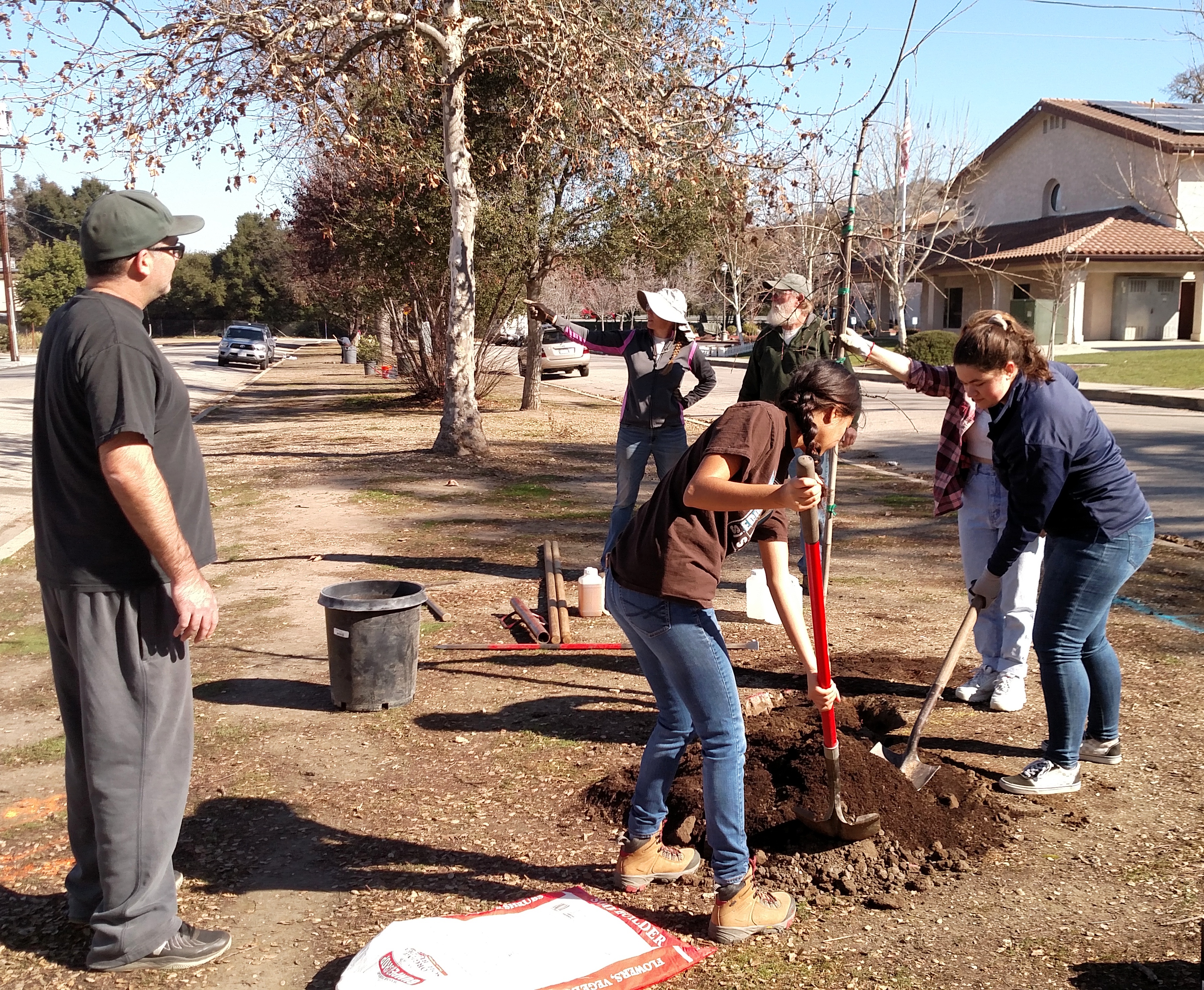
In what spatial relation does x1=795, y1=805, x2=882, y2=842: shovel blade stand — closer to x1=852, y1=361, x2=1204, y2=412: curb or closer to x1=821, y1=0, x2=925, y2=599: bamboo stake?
x1=821, y1=0, x2=925, y2=599: bamboo stake

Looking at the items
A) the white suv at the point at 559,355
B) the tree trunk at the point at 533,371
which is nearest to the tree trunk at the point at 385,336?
the tree trunk at the point at 533,371

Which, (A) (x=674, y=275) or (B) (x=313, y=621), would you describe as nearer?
(B) (x=313, y=621)

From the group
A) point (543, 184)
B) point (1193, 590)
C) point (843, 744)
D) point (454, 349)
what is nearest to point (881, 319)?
point (543, 184)

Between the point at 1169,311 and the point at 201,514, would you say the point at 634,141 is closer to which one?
the point at 201,514

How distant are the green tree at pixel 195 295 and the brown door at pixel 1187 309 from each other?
70804mm

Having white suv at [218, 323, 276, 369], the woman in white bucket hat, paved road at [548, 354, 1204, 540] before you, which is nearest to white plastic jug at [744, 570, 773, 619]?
the woman in white bucket hat

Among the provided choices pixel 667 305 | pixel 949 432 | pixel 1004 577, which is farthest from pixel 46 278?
pixel 1004 577

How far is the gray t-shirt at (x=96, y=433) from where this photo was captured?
9.74 ft

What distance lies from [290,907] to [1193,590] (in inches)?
259

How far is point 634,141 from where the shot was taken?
12.8m

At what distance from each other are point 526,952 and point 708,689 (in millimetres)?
912

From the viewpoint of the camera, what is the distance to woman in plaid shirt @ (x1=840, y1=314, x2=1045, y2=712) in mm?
5406

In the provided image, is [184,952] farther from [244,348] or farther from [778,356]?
[244,348]

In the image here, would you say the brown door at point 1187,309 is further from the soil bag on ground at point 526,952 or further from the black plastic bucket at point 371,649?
the soil bag on ground at point 526,952
